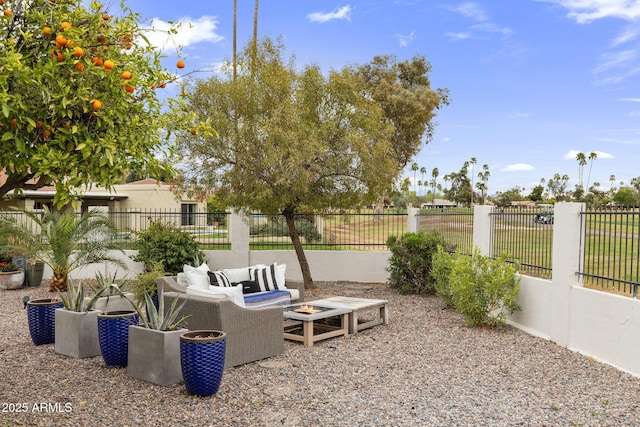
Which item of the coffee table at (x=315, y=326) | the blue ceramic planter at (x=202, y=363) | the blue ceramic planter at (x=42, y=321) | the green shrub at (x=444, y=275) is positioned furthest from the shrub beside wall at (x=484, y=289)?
the blue ceramic planter at (x=42, y=321)

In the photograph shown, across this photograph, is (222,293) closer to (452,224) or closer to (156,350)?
(156,350)

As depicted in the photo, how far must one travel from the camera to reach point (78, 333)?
744 centimetres

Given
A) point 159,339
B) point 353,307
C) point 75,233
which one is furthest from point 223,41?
point 159,339

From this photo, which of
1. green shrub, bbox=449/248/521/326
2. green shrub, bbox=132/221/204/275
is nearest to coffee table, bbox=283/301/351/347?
green shrub, bbox=449/248/521/326

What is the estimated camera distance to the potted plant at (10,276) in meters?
14.4

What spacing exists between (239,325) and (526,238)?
532 cm

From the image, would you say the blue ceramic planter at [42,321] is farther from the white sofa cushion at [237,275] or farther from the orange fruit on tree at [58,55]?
the orange fruit on tree at [58,55]

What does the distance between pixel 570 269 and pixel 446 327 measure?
2280mm

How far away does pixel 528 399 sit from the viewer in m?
6.06

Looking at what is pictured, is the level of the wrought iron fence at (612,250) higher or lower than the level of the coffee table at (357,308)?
higher

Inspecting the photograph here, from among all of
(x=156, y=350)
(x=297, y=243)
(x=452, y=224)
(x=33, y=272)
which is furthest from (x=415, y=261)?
(x=33, y=272)

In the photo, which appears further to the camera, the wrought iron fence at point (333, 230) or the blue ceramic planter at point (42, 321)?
the wrought iron fence at point (333, 230)

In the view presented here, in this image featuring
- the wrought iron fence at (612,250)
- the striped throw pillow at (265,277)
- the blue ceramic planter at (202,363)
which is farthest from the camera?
the striped throw pillow at (265,277)

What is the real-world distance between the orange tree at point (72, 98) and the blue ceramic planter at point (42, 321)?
4.31 metres
